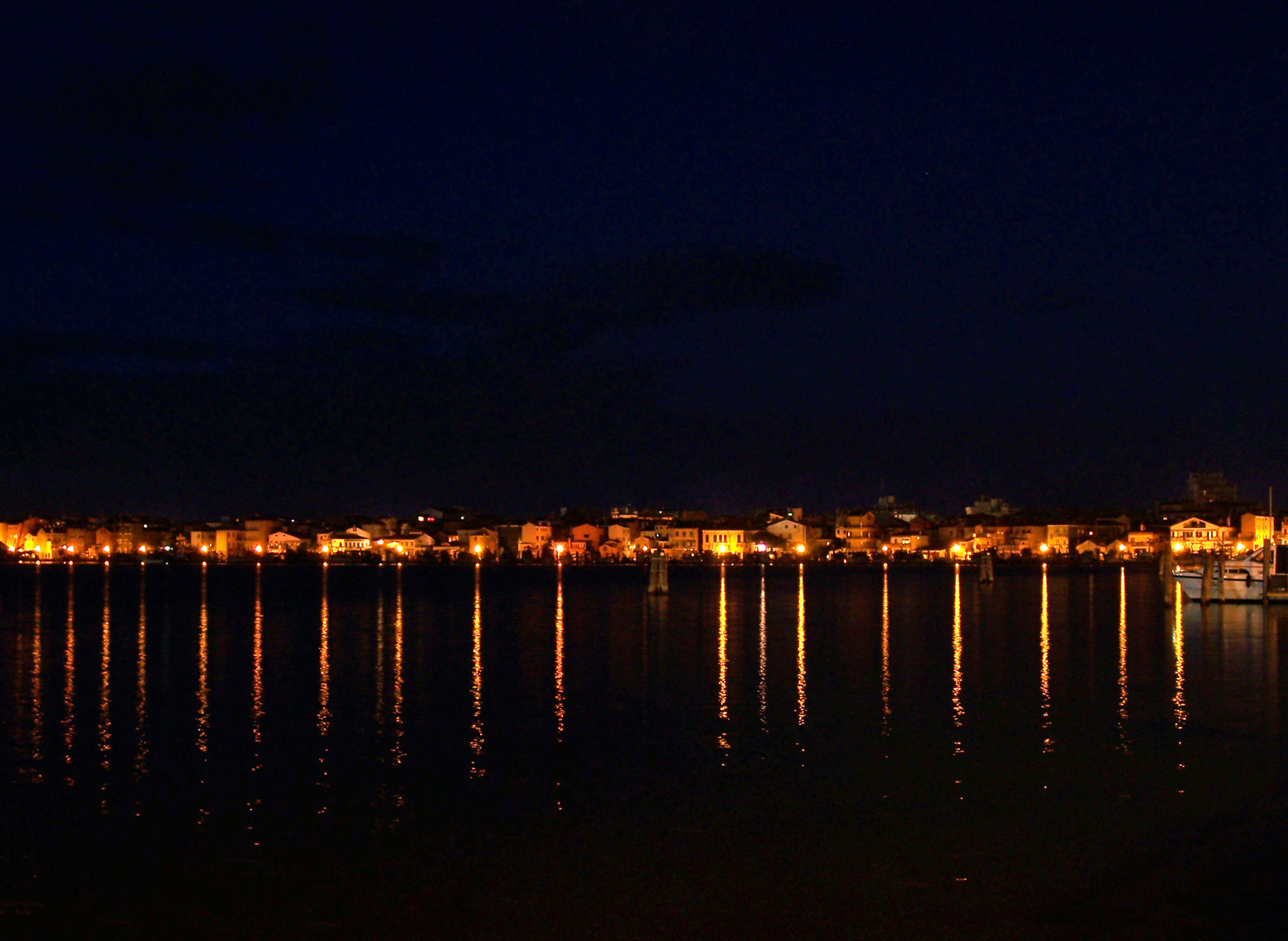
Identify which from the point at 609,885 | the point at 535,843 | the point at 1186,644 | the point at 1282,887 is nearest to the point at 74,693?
the point at 535,843

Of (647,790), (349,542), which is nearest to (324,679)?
(647,790)

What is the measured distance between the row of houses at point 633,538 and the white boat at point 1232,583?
7600cm

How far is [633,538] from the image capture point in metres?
140

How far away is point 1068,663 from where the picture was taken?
84.0 ft

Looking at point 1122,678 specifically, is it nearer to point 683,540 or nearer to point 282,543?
point 683,540

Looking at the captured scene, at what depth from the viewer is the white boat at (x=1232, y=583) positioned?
4469cm

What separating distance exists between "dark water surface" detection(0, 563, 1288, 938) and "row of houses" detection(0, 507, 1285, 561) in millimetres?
104355

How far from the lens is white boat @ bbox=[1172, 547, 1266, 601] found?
44688 mm

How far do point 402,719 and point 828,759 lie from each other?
655 cm

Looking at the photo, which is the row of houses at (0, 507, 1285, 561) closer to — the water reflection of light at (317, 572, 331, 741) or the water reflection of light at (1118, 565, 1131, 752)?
the water reflection of light at (1118, 565, 1131, 752)

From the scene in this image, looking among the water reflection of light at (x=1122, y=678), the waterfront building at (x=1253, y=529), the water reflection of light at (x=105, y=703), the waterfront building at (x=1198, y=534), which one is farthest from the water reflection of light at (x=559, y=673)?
the waterfront building at (x=1198, y=534)

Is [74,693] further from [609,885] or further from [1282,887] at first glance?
[1282,887]

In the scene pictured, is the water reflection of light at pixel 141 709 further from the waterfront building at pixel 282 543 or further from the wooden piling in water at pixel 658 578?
the waterfront building at pixel 282 543

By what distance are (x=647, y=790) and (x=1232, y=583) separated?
38258mm
